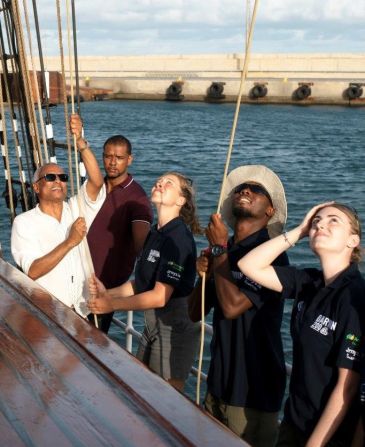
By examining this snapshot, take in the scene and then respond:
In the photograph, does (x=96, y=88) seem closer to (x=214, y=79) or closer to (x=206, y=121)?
(x=214, y=79)

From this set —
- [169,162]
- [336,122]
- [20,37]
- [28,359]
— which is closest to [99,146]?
[169,162]

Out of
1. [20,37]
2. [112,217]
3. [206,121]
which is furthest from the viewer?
[206,121]

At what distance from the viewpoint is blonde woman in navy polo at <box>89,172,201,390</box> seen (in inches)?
140

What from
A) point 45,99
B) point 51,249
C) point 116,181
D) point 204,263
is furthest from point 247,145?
point 204,263

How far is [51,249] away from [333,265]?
1666mm

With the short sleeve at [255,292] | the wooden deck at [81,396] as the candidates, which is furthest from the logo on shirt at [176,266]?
the wooden deck at [81,396]

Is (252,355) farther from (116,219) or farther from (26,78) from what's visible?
(26,78)

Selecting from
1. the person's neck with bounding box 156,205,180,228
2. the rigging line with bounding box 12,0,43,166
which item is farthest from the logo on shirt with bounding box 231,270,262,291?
the rigging line with bounding box 12,0,43,166

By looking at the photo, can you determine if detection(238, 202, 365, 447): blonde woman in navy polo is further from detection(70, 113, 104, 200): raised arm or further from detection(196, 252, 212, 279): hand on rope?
detection(70, 113, 104, 200): raised arm

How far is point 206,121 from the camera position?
142 feet

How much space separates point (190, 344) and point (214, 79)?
2234 inches

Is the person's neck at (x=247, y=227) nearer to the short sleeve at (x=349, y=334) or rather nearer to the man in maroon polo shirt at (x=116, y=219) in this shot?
the short sleeve at (x=349, y=334)

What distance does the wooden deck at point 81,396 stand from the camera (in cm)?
211

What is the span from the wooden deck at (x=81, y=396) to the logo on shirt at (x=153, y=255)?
0.63m
